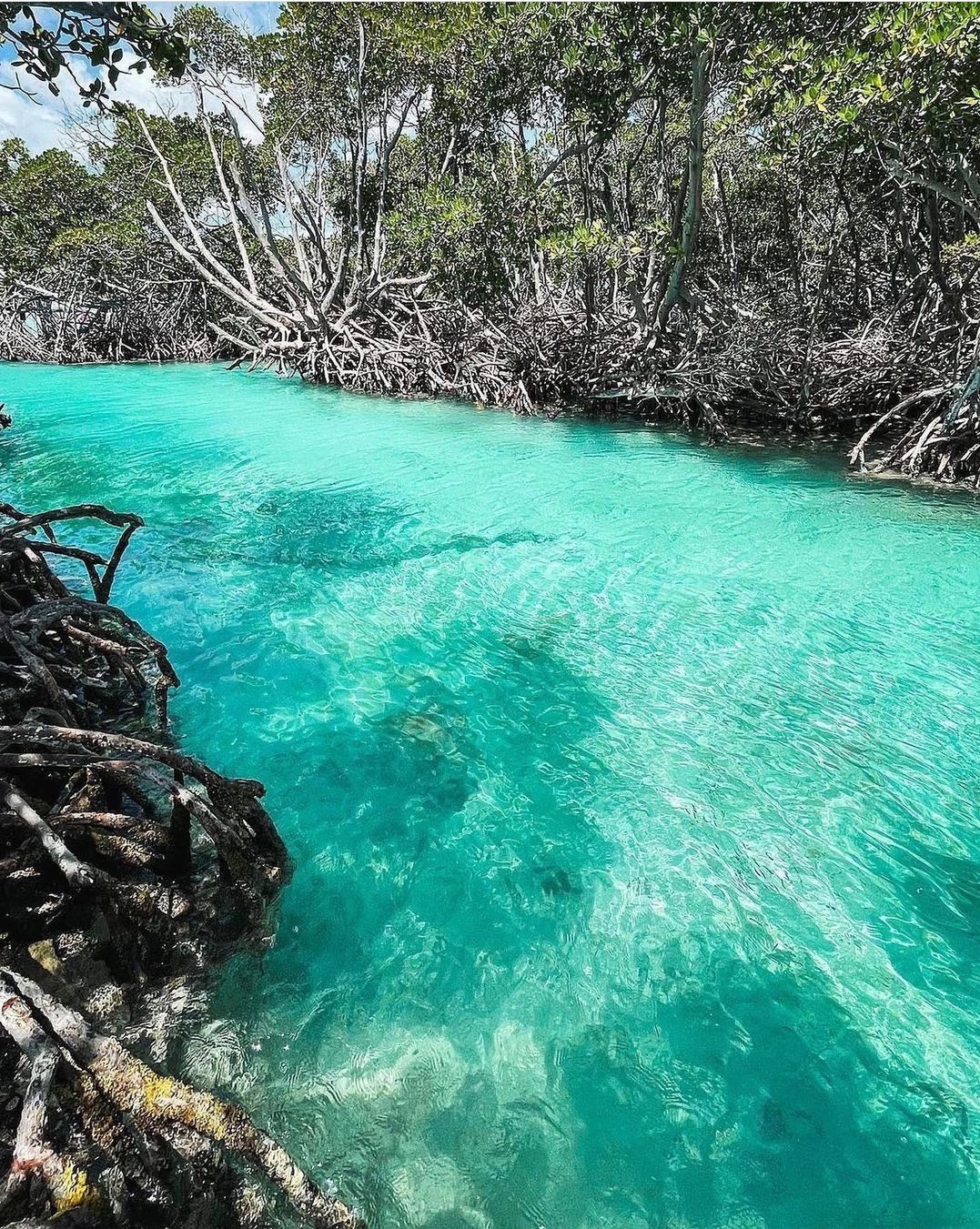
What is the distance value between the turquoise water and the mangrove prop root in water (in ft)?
0.93

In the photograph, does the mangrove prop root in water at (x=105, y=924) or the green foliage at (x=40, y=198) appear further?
the green foliage at (x=40, y=198)

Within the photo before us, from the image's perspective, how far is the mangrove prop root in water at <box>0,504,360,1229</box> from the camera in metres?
1.52

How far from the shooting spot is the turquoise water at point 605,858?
7.11ft

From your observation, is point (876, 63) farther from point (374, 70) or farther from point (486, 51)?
point (374, 70)

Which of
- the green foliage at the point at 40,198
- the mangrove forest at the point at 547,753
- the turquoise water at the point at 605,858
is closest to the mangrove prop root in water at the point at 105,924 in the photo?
the mangrove forest at the point at 547,753

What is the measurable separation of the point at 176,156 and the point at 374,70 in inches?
303

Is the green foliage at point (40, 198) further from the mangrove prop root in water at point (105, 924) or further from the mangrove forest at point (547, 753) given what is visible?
the mangrove prop root in water at point (105, 924)

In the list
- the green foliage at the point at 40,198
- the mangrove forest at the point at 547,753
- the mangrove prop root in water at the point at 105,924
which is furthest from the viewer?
the green foliage at the point at 40,198

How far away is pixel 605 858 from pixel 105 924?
2.04 meters

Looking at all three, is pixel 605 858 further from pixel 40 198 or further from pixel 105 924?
pixel 40 198

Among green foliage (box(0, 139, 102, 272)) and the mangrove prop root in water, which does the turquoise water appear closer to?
the mangrove prop root in water

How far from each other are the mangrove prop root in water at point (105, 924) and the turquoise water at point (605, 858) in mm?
285

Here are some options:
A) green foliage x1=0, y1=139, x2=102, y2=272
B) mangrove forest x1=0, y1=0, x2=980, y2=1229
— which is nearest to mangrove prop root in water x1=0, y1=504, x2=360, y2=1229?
mangrove forest x1=0, y1=0, x2=980, y2=1229

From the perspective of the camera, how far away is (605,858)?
3275 mm
